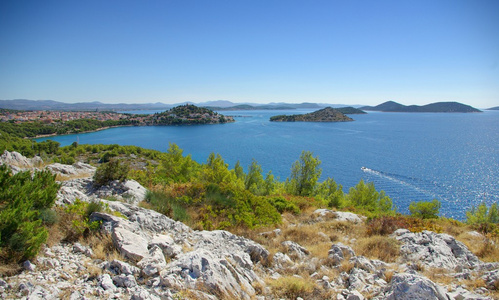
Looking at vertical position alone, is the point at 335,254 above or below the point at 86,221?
below

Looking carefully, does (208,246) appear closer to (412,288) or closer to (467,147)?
(412,288)

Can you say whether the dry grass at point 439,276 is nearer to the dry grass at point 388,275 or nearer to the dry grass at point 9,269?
the dry grass at point 388,275

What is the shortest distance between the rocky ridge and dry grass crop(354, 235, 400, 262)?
31 centimetres

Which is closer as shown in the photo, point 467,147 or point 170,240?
point 170,240

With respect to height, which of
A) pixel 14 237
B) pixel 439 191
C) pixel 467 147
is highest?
pixel 14 237

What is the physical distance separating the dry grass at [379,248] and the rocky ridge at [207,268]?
1.03ft

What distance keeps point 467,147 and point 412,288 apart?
105639 mm

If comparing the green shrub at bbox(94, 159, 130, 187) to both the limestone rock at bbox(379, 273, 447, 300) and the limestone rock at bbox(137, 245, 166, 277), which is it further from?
the limestone rock at bbox(379, 273, 447, 300)

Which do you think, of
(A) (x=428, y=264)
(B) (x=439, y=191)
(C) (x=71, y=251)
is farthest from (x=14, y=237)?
(B) (x=439, y=191)

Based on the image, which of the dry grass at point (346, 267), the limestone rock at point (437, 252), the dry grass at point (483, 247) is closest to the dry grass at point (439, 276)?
the limestone rock at point (437, 252)

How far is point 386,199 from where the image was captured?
35375 millimetres

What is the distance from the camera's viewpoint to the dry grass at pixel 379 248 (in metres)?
9.20

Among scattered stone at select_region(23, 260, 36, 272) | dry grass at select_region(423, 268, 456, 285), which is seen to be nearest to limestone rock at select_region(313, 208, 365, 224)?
dry grass at select_region(423, 268, 456, 285)

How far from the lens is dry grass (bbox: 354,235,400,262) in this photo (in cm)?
920
